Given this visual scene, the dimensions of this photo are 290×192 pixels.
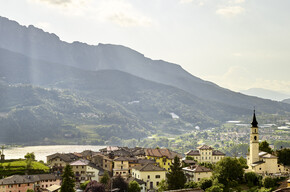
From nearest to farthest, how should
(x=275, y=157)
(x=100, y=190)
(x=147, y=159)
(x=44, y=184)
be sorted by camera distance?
(x=100, y=190), (x=275, y=157), (x=44, y=184), (x=147, y=159)

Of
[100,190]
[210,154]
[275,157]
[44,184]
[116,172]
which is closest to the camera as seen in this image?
[100,190]

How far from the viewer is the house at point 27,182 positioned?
7175cm

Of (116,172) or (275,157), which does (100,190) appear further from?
(275,157)

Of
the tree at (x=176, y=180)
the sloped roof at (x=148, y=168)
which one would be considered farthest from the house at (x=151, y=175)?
the tree at (x=176, y=180)

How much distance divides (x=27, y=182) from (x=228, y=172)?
3694 centimetres

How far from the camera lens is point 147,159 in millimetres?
94188

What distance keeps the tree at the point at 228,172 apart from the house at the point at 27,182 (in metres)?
32.5

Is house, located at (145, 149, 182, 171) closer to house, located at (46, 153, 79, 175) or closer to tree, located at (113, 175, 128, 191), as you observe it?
house, located at (46, 153, 79, 175)

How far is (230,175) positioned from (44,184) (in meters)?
35.9

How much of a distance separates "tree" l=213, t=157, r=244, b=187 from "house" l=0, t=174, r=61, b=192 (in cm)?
3248

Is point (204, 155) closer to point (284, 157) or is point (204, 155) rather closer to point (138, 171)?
point (138, 171)

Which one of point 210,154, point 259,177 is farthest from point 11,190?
point 210,154

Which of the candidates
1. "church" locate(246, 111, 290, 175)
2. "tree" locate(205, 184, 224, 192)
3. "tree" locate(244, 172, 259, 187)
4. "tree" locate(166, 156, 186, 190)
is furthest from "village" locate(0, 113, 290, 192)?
"tree" locate(205, 184, 224, 192)

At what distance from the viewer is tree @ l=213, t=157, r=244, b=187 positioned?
66188 millimetres
